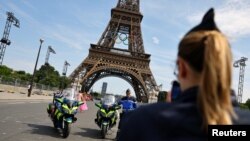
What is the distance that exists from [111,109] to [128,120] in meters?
9.26

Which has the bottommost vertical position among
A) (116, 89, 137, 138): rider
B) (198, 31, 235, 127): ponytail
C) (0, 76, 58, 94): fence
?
(198, 31, 235, 127): ponytail

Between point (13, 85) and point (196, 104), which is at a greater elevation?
point (13, 85)

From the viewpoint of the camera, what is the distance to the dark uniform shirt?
4.75 ft

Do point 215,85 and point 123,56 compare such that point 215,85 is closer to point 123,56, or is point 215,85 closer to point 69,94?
point 69,94

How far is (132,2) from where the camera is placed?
58562 mm

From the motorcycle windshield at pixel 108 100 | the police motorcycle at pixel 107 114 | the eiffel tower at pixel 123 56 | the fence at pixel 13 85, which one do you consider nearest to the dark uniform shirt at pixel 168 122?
the police motorcycle at pixel 107 114

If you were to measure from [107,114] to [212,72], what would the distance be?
930 centimetres

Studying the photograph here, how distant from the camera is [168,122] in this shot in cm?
146

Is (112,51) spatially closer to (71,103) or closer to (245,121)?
(71,103)

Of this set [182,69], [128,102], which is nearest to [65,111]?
[128,102]

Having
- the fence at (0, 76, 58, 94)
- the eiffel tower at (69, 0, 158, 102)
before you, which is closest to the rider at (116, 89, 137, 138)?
the fence at (0, 76, 58, 94)

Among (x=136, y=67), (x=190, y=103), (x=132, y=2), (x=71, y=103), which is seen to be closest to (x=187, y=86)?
(x=190, y=103)

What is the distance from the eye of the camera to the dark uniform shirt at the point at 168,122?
1449mm

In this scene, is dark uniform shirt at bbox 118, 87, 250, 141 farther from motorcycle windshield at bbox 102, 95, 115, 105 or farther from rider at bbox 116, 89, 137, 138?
motorcycle windshield at bbox 102, 95, 115, 105
